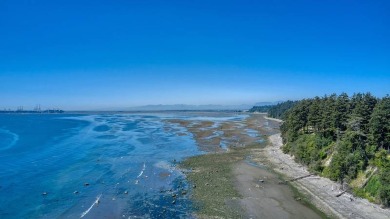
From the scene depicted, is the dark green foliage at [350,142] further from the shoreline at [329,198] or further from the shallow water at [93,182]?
the shallow water at [93,182]

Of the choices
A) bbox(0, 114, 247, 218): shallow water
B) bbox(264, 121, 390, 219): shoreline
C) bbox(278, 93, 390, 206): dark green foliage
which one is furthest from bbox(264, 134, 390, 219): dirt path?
bbox(0, 114, 247, 218): shallow water

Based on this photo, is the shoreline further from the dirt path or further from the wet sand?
the wet sand

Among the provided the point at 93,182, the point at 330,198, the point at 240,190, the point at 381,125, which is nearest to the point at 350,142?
the point at 381,125

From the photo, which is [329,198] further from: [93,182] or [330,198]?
[93,182]

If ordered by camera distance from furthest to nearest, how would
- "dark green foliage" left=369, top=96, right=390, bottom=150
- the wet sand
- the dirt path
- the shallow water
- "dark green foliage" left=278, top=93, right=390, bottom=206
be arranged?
"dark green foliage" left=369, top=96, right=390, bottom=150
"dark green foliage" left=278, top=93, right=390, bottom=206
the shallow water
the wet sand
the dirt path

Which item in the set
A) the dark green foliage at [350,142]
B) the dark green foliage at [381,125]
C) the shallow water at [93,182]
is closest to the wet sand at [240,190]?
the shallow water at [93,182]

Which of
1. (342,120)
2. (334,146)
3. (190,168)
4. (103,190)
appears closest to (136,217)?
(103,190)
